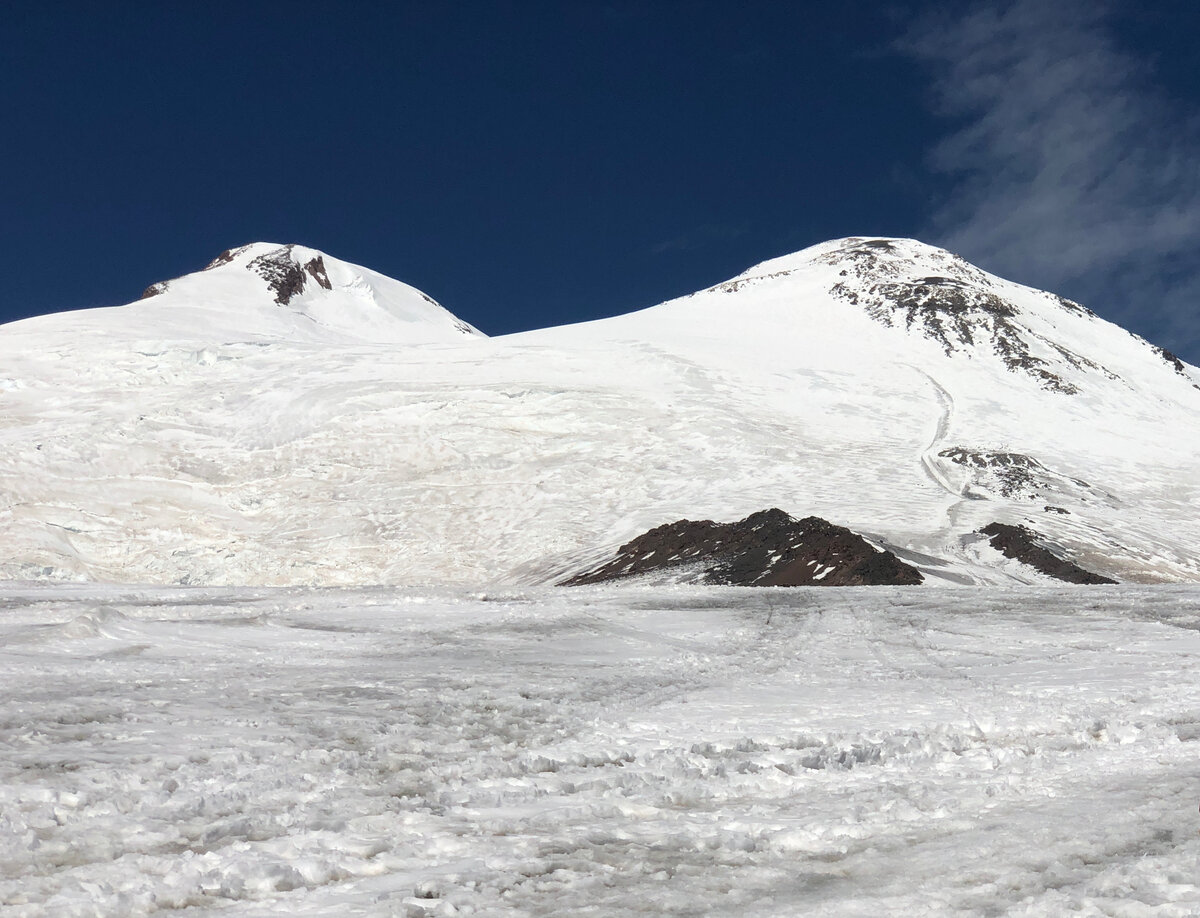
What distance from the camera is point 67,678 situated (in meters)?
6.48

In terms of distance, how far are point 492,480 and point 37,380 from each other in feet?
68.9

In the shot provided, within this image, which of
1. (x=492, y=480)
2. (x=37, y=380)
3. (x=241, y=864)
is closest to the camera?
(x=241, y=864)

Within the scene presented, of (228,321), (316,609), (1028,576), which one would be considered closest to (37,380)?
(228,321)

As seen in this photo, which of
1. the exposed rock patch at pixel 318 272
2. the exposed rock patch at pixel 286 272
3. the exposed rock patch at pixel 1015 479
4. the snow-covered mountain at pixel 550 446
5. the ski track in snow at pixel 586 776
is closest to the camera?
the ski track in snow at pixel 586 776

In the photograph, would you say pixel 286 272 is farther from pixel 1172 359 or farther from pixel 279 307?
pixel 1172 359

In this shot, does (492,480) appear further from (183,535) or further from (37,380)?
(37,380)

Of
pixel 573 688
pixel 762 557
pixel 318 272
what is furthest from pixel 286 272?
pixel 573 688

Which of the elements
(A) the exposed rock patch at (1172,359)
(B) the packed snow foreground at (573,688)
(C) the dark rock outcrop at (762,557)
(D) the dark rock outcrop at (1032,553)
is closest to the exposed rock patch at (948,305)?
A: (A) the exposed rock patch at (1172,359)

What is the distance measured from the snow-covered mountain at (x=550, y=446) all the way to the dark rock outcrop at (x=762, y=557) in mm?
2032

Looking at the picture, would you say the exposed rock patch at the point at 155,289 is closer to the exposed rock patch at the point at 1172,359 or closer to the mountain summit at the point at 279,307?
the mountain summit at the point at 279,307

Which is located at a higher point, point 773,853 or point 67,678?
point 67,678

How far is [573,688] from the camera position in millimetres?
6887

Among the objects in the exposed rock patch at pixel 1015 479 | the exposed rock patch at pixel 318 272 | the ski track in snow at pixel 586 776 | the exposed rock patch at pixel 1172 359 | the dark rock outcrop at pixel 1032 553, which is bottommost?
the ski track in snow at pixel 586 776

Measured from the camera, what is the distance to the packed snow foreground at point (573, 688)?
3381mm
